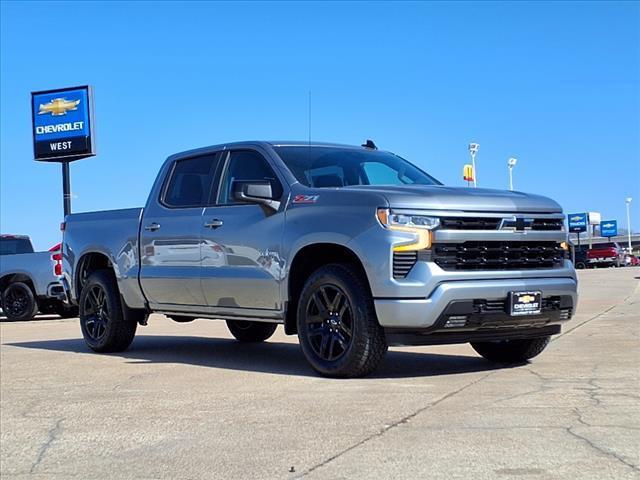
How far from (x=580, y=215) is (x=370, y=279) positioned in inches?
4722

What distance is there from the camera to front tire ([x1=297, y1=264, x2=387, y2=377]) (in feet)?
20.1

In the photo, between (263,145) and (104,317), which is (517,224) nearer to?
(263,145)

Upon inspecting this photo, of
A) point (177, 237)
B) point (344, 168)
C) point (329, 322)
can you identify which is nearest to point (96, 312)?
point (177, 237)

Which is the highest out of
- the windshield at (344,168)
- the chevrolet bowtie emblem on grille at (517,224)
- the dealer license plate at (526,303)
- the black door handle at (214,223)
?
the windshield at (344,168)

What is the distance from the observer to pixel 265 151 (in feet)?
24.3

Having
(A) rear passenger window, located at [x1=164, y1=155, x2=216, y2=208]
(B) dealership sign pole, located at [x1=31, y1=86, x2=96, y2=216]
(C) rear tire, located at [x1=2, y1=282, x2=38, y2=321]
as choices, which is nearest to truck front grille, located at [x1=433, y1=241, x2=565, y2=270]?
(A) rear passenger window, located at [x1=164, y1=155, x2=216, y2=208]

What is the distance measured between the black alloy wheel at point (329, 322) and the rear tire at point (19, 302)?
11.5 metres

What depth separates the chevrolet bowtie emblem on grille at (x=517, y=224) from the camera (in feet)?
20.6

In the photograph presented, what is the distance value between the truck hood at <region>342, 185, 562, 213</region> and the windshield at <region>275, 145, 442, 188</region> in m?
0.54

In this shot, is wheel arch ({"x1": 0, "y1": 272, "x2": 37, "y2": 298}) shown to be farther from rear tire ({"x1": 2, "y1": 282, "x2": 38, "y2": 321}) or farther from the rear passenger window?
the rear passenger window

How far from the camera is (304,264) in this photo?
688cm

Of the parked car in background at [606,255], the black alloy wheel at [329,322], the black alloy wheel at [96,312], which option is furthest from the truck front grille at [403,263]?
the parked car in background at [606,255]

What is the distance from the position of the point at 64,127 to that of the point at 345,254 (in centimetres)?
2998

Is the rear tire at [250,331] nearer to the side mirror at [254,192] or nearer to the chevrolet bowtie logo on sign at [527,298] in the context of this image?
the side mirror at [254,192]
